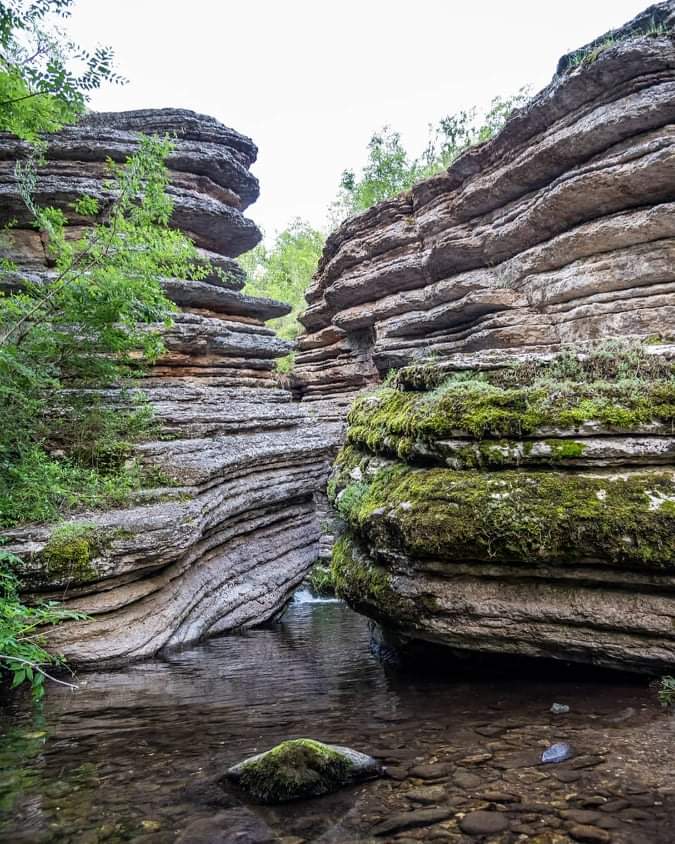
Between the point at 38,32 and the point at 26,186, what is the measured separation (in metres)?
3.48

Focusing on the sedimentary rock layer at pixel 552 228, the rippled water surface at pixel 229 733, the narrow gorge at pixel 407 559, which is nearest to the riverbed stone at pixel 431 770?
the narrow gorge at pixel 407 559

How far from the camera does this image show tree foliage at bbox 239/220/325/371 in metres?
45.2

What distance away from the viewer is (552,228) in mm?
16875

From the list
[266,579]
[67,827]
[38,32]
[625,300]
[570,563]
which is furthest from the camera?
[625,300]

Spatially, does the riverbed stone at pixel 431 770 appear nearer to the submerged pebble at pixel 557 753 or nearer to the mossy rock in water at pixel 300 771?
the mossy rock in water at pixel 300 771

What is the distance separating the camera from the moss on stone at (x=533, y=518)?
17.1 ft

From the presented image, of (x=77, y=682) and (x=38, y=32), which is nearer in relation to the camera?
(x=77, y=682)

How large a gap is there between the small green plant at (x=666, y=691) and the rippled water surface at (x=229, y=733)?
0.47 feet

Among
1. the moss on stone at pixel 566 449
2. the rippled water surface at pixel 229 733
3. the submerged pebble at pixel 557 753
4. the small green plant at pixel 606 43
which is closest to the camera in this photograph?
the rippled water surface at pixel 229 733

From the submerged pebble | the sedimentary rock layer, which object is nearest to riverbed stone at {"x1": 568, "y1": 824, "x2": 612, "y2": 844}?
the submerged pebble

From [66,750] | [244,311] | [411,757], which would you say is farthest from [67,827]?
[244,311]

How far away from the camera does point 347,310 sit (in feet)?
83.4

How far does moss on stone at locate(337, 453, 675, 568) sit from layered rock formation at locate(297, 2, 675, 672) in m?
0.02

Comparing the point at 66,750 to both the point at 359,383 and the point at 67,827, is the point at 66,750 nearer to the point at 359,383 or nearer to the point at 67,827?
the point at 67,827
